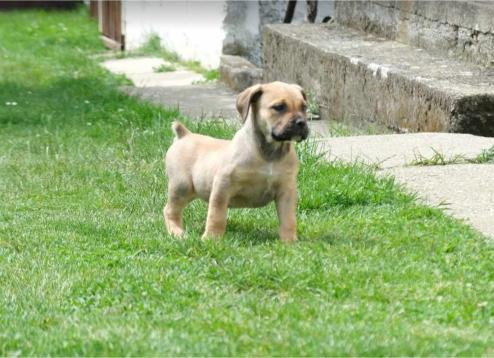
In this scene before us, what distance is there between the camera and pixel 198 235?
5.70 metres

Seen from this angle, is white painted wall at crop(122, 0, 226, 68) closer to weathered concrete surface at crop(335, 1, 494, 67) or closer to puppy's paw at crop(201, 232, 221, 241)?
weathered concrete surface at crop(335, 1, 494, 67)

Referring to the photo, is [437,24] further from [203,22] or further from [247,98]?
[203,22]

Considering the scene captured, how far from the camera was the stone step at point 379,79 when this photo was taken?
26.1ft

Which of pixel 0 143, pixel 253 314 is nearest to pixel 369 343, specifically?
pixel 253 314

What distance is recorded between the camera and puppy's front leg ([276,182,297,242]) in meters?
5.56

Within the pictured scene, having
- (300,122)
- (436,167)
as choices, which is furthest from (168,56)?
(300,122)

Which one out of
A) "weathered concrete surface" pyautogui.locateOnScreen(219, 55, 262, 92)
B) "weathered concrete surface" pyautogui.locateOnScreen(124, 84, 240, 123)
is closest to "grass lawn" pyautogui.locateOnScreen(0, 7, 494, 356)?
"weathered concrete surface" pyautogui.locateOnScreen(124, 84, 240, 123)

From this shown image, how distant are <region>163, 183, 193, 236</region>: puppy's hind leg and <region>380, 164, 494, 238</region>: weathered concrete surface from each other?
133 cm

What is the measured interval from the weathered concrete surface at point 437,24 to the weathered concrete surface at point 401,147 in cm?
141

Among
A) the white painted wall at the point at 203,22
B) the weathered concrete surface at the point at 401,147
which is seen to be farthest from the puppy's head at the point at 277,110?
the white painted wall at the point at 203,22

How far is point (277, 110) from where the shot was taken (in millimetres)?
5457

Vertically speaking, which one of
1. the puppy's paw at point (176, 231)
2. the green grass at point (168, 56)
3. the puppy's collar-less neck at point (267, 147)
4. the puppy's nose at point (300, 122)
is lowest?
the green grass at point (168, 56)

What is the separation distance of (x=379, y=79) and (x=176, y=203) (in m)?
3.58

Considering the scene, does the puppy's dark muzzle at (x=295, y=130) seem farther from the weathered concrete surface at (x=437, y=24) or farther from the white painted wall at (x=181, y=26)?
the white painted wall at (x=181, y=26)
